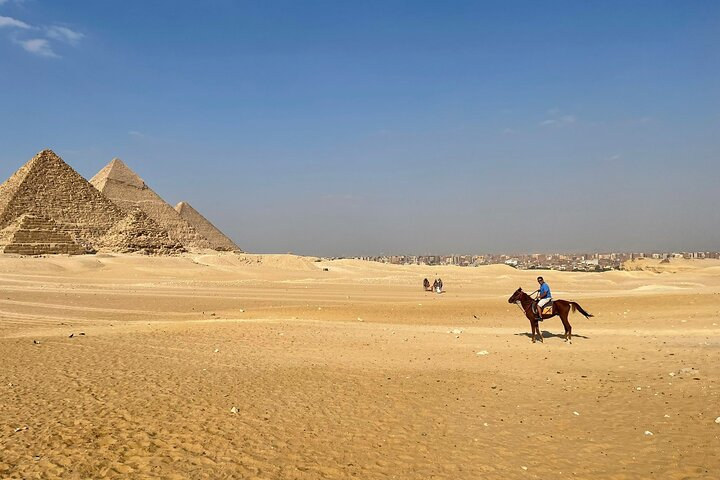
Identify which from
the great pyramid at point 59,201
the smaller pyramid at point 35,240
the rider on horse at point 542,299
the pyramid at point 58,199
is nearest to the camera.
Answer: the rider on horse at point 542,299

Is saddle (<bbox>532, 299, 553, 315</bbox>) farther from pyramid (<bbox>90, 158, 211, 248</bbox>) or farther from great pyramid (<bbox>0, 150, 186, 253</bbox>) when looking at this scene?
pyramid (<bbox>90, 158, 211, 248</bbox>)

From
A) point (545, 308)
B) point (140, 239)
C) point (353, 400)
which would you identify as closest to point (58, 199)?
point (140, 239)

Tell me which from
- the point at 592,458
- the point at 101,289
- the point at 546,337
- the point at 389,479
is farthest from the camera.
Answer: the point at 101,289

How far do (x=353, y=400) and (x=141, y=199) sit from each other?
360 ft

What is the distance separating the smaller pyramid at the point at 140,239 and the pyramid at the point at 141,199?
32077 mm

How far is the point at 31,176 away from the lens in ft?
260

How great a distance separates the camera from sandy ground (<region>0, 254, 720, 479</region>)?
493 cm

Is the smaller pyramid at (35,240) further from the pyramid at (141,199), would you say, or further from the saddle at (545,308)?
the saddle at (545,308)

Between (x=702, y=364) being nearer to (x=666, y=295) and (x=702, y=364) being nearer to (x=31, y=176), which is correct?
(x=666, y=295)

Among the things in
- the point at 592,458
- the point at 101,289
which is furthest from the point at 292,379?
the point at 101,289

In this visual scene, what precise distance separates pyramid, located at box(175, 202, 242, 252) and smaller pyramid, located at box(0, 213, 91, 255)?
5279 cm

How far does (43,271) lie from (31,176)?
161ft

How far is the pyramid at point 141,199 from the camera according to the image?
103 meters

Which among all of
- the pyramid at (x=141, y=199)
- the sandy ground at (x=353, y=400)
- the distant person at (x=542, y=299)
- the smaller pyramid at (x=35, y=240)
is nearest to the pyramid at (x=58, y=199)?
the smaller pyramid at (x=35, y=240)
